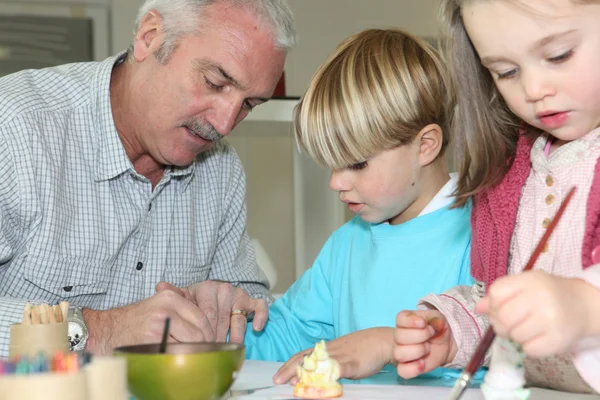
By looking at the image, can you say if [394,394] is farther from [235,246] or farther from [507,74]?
[235,246]

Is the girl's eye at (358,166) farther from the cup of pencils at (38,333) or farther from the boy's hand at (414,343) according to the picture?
the cup of pencils at (38,333)

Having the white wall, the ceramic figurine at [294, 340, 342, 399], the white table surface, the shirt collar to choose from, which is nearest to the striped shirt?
the shirt collar

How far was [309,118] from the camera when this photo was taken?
1.63 metres

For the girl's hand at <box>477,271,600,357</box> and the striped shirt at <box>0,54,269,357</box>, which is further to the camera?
the striped shirt at <box>0,54,269,357</box>

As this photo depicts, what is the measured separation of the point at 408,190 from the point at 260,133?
1.09m

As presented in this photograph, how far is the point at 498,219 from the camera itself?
128cm

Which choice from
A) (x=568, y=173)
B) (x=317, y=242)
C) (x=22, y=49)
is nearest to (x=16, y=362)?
(x=568, y=173)

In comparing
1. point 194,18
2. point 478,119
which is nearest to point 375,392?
point 478,119

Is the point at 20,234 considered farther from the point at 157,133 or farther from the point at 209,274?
the point at 209,274

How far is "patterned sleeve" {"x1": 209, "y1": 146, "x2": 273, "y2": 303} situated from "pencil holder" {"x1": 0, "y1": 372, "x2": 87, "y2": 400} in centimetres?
135

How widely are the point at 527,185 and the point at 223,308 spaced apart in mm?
732

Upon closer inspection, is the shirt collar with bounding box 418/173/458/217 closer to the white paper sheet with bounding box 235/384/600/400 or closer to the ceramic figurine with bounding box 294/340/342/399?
the white paper sheet with bounding box 235/384/600/400

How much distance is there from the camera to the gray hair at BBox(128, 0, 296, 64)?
5.70 ft

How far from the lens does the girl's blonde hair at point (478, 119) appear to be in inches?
50.8
